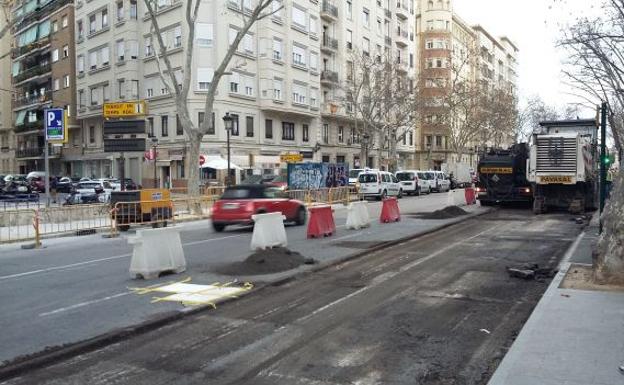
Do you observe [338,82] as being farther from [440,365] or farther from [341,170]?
[440,365]

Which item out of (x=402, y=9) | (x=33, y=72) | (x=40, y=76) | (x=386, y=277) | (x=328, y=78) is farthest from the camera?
(x=402, y=9)

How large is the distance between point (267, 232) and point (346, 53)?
4711 centimetres

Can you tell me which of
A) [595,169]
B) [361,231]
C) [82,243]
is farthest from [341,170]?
[82,243]

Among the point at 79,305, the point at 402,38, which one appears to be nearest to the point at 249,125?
the point at 402,38

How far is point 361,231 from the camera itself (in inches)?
660

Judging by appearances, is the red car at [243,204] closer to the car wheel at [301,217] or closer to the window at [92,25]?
the car wheel at [301,217]

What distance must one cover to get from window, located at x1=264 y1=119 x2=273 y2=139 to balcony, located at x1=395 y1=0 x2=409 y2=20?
29142mm

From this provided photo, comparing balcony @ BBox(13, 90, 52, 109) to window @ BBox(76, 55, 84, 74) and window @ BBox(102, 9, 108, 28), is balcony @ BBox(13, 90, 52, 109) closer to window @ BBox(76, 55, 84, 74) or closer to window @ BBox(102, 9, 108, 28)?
window @ BBox(76, 55, 84, 74)

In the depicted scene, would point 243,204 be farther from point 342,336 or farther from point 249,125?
point 249,125

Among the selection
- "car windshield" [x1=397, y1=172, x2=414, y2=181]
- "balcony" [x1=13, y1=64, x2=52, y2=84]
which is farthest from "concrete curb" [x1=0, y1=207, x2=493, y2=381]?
"balcony" [x1=13, y1=64, x2=52, y2=84]

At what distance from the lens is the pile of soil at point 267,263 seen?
9.97 meters

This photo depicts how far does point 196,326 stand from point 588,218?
17.5m

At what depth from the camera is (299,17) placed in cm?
4988

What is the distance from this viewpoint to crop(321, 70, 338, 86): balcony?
176 feet
